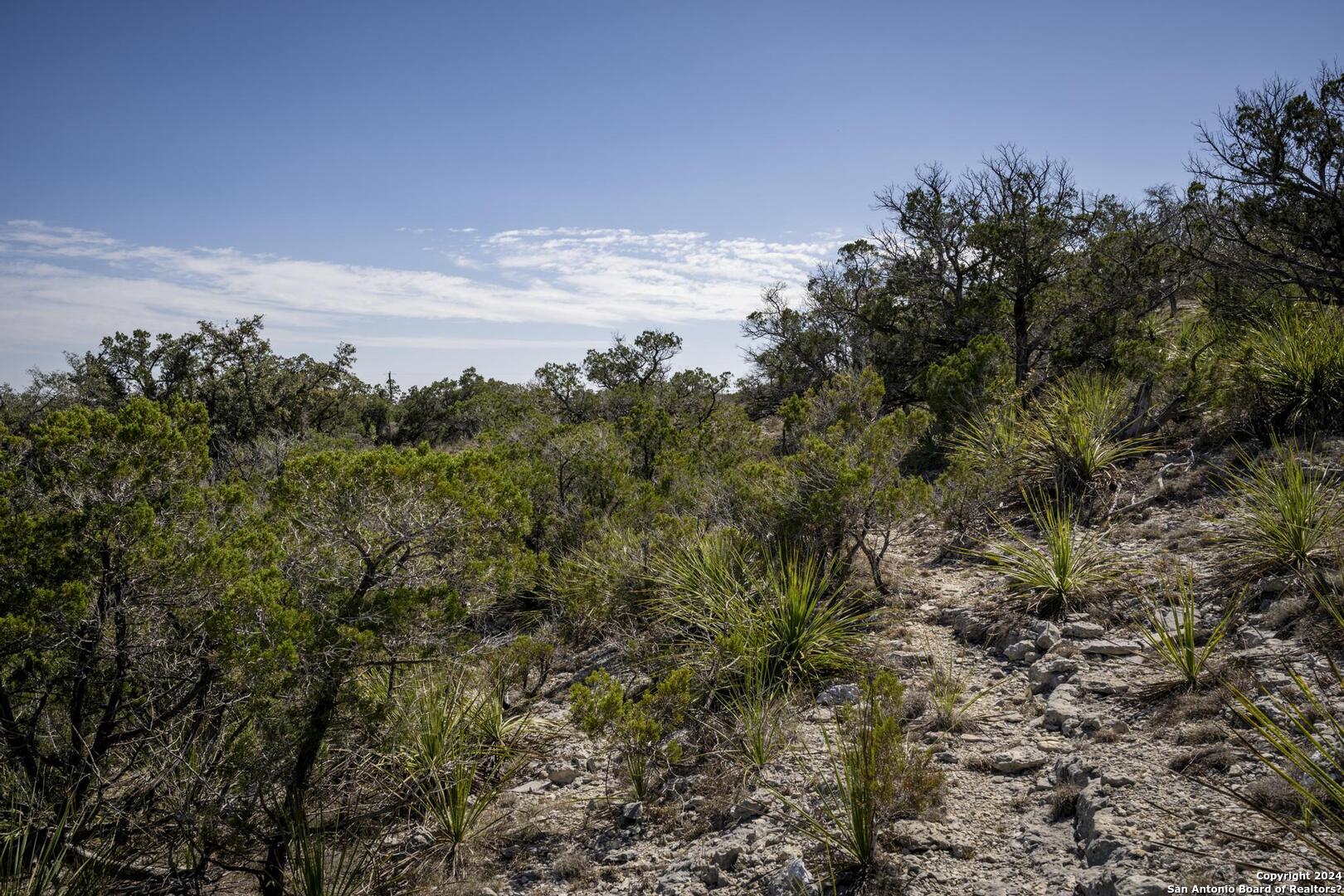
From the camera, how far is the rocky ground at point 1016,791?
10.9 ft

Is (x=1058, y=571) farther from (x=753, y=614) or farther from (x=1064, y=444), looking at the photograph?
(x=1064, y=444)

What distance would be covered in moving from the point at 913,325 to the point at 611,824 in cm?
1405

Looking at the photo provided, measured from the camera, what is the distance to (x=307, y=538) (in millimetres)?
5109

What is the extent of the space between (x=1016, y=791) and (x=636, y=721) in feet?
7.87

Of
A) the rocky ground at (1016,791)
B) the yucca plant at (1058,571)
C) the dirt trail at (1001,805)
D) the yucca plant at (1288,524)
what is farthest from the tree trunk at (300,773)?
the yucca plant at (1288,524)

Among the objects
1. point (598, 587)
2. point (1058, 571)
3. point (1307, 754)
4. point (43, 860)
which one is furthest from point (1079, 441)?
point (43, 860)

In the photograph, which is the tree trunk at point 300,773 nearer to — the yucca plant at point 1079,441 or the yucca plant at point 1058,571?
the yucca plant at point 1058,571

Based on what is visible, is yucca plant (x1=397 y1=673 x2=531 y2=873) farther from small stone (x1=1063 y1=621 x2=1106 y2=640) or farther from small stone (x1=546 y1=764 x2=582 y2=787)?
small stone (x1=1063 y1=621 x2=1106 y2=640)

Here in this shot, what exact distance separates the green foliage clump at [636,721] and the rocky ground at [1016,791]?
21 cm

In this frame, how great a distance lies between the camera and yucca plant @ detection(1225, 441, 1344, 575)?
5242 mm

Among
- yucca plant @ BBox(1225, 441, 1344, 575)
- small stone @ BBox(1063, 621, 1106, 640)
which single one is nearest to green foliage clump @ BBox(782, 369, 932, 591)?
small stone @ BBox(1063, 621, 1106, 640)

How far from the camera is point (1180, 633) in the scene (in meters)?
4.86

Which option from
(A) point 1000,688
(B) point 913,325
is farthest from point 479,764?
(B) point 913,325

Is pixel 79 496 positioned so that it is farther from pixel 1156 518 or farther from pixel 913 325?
pixel 913 325
